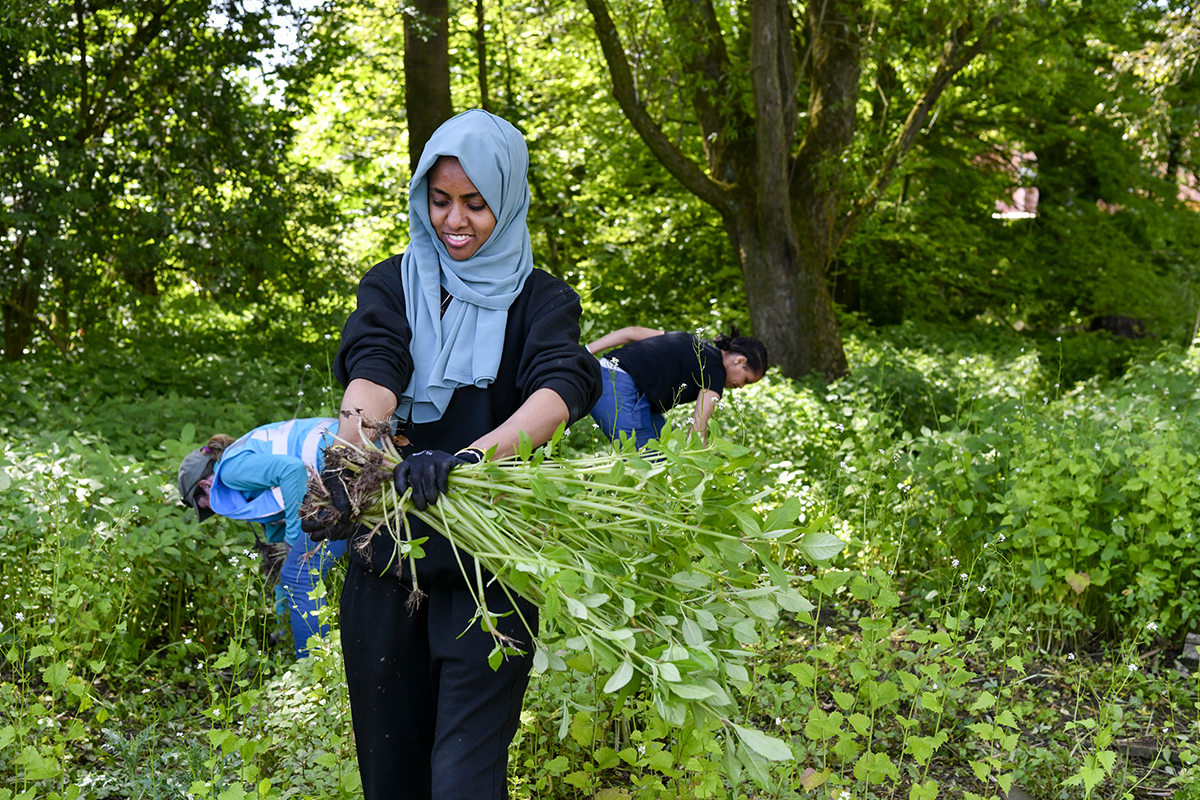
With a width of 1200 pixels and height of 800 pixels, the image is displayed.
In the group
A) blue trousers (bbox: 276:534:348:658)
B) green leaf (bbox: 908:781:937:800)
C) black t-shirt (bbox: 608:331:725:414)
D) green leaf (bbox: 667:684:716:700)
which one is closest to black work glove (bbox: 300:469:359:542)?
green leaf (bbox: 667:684:716:700)

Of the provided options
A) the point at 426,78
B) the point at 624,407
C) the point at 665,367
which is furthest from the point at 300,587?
the point at 426,78

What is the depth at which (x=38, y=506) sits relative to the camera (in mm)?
4207

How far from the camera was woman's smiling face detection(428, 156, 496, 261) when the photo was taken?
86.1 inches

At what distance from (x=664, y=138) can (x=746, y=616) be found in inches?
296

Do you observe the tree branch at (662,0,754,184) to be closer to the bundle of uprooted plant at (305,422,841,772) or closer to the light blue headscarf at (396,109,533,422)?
the light blue headscarf at (396,109,533,422)

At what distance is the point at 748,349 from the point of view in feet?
19.1

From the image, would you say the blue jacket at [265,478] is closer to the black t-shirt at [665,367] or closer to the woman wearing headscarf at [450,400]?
the black t-shirt at [665,367]

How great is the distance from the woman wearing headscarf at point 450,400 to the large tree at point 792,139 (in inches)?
A: 281

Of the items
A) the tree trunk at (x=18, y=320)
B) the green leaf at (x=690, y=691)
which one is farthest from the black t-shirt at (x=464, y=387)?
the tree trunk at (x=18, y=320)

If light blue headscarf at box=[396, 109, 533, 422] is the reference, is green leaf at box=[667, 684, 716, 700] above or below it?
below

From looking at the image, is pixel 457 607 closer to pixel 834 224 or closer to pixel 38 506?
pixel 38 506

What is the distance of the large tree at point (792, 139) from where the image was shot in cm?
930

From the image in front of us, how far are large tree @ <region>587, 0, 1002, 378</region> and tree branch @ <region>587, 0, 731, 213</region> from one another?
0.02 meters

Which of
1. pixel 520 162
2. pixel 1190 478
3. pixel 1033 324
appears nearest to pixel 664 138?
pixel 1190 478
